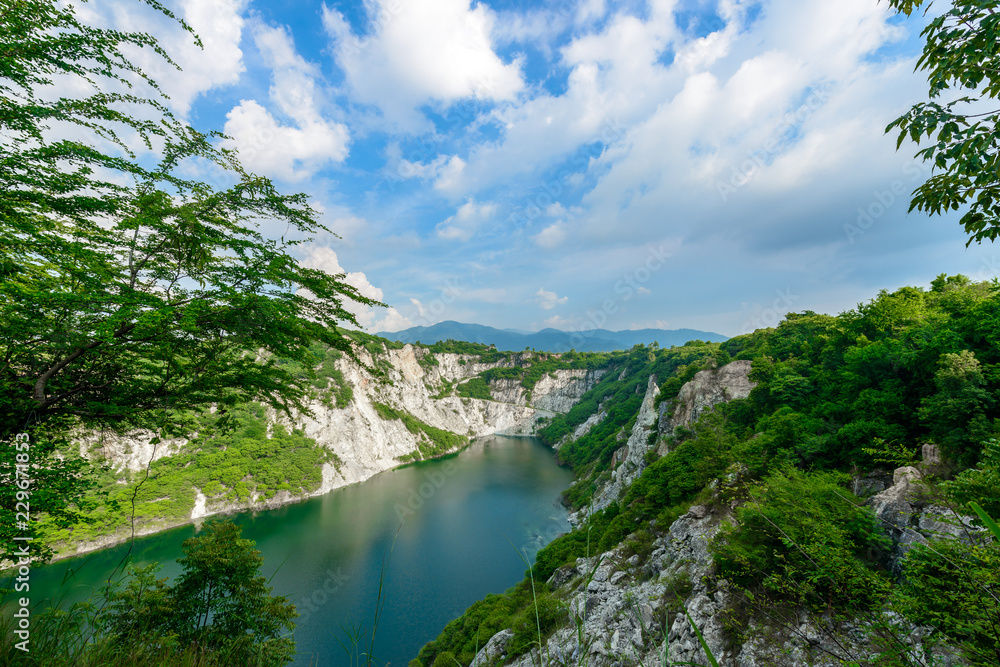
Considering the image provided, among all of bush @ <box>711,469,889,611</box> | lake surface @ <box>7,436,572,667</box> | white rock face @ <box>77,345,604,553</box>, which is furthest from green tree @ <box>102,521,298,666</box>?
bush @ <box>711,469,889,611</box>

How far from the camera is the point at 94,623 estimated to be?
359 cm

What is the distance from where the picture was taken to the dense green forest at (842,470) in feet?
13.9

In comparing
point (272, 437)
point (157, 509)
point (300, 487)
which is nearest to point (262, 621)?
point (157, 509)

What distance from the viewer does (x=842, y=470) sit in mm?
10203

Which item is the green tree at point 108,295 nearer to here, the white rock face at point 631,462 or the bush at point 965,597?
the bush at point 965,597

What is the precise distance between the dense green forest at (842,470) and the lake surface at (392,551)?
6.63 metres

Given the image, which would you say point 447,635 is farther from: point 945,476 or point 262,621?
point 945,476

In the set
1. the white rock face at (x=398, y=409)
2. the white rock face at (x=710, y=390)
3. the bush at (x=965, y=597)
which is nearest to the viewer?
the bush at (x=965, y=597)

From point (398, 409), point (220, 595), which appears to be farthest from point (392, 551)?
point (398, 409)

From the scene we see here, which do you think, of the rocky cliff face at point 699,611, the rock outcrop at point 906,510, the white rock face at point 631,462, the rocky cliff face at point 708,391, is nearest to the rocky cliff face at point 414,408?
the white rock face at point 631,462

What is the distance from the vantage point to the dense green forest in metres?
4.25

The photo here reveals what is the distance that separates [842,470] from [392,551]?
14.4 m

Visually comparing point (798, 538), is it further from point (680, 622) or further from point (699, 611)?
point (680, 622)

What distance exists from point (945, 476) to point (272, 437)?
56327 millimetres
